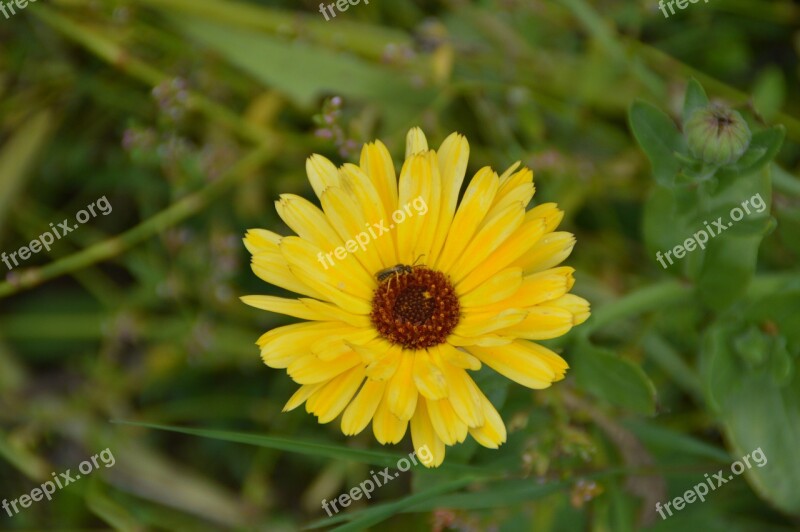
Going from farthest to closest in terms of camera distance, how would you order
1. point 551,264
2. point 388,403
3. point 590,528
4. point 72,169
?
point 72,169, point 590,528, point 551,264, point 388,403

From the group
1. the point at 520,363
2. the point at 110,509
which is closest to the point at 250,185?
the point at 110,509

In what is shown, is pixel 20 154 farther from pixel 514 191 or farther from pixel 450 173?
pixel 514 191

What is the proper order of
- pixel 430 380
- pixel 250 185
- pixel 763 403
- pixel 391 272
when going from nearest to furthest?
pixel 430 380 → pixel 391 272 → pixel 763 403 → pixel 250 185

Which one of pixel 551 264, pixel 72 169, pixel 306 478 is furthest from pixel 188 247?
pixel 551 264

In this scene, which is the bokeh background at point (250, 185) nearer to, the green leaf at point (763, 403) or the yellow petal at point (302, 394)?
the green leaf at point (763, 403)

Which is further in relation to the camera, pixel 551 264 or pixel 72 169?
pixel 72 169

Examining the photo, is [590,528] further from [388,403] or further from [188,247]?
[188,247]

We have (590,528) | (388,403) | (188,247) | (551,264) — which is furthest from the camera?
(188,247)

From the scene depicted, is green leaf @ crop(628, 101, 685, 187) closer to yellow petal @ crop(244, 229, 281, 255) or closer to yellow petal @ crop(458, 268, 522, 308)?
yellow petal @ crop(458, 268, 522, 308)
